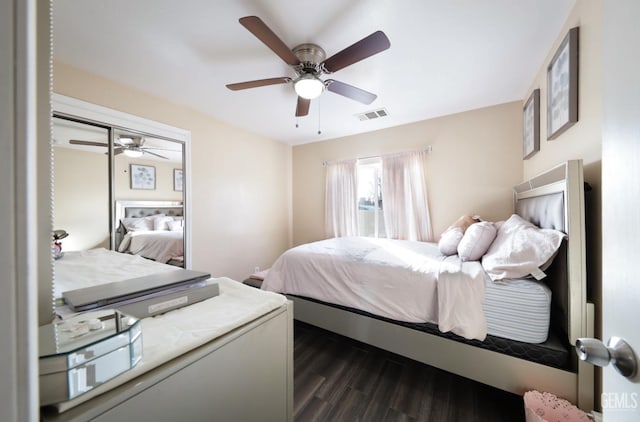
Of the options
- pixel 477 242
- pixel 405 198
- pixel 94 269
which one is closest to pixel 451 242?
pixel 477 242

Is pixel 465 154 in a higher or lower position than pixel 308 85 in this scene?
lower

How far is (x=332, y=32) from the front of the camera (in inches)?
64.6

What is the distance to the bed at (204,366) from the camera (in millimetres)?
447

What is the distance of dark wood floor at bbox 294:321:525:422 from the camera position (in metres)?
1.41

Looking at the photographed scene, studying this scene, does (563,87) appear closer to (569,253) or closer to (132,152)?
(569,253)

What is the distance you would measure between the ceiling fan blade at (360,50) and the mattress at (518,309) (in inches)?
64.6

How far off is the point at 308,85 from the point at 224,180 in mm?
1964

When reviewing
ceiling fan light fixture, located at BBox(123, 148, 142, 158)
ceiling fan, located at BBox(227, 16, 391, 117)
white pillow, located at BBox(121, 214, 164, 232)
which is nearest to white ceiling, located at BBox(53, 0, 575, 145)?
ceiling fan, located at BBox(227, 16, 391, 117)

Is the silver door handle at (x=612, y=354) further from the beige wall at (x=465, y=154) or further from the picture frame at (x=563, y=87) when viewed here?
the beige wall at (x=465, y=154)

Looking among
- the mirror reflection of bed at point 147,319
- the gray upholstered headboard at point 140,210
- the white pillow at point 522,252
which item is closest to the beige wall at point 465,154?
the white pillow at point 522,252

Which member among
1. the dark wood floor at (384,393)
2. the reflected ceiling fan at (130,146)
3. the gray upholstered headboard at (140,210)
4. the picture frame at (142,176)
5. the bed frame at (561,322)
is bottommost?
the dark wood floor at (384,393)

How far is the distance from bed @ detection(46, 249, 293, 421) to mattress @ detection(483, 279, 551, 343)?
1299 millimetres

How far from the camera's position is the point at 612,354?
0.48 m

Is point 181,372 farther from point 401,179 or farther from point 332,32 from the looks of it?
point 401,179
